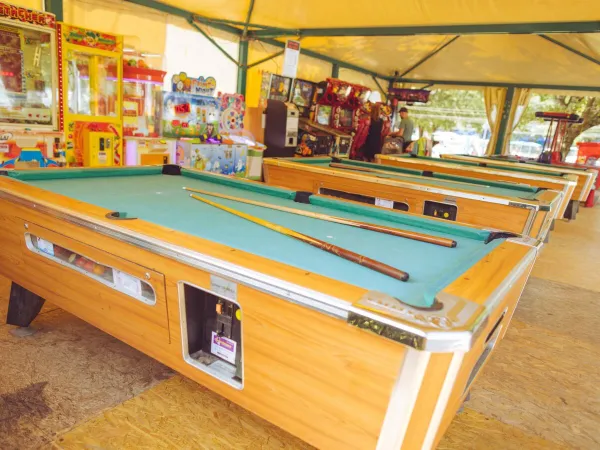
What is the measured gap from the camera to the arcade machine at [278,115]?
682 centimetres

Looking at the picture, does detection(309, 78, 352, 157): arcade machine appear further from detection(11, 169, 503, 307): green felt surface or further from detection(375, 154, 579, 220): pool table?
detection(11, 169, 503, 307): green felt surface

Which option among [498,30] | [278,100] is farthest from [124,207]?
[278,100]

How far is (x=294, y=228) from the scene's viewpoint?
4.93 ft

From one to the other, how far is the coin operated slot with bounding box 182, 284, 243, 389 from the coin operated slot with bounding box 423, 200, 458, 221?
6.26 ft

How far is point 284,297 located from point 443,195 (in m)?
2.03

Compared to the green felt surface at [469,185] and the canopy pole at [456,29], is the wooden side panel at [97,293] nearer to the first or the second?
the green felt surface at [469,185]

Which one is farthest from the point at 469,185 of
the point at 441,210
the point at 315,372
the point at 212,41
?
the point at 212,41

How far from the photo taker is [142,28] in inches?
208

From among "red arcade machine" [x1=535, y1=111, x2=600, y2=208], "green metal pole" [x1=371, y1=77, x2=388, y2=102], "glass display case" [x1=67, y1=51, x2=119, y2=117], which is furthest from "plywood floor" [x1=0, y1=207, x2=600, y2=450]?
"green metal pole" [x1=371, y1=77, x2=388, y2=102]

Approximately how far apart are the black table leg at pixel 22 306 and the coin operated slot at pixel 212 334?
106 centimetres

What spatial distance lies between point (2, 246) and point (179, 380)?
1.00m

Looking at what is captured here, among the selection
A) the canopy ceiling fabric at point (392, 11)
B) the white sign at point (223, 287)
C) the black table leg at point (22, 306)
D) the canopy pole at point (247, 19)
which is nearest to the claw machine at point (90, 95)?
the canopy ceiling fabric at point (392, 11)

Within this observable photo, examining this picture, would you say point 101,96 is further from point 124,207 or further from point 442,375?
point 442,375

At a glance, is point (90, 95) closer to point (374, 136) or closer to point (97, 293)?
point (97, 293)
